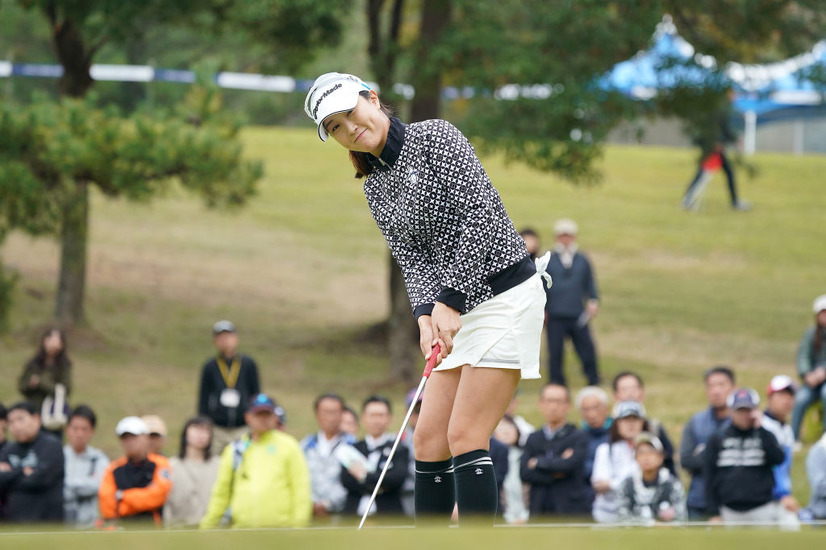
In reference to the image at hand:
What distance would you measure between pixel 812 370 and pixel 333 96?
8896 millimetres

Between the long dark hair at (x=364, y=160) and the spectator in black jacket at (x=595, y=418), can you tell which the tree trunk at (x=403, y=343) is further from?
the long dark hair at (x=364, y=160)

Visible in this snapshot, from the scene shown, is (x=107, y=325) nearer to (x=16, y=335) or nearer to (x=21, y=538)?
(x=16, y=335)

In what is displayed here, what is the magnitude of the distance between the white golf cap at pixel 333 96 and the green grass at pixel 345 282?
23.9 ft

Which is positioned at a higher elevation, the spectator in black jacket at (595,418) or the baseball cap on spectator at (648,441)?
the spectator in black jacket at (595,418)

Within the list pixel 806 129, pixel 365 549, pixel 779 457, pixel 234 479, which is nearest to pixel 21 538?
pixel 365 549

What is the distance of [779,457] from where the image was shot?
8.80m

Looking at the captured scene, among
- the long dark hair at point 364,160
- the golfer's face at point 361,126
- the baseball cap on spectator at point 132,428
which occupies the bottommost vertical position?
the baseball cap on spectator at point 132,428

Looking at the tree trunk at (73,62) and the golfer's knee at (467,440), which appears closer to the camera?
the golfer's knee at (467,440)

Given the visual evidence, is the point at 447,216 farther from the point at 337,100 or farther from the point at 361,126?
the point at 337,100

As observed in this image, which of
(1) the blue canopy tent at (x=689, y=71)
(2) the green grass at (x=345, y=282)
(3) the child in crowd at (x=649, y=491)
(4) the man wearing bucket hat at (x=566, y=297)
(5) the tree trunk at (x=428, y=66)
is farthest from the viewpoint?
(2) the green grass at (x=345, y=282)

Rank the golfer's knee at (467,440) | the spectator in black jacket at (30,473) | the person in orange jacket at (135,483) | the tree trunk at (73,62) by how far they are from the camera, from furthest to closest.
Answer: the tree trunk at (73,62), the spectator in black jacket at (30,473), the person in orange jacket at (135,483), the golfer's knee at (467,440)

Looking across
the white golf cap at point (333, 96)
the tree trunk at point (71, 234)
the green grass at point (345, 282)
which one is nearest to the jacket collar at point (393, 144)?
the white golf cap at point (333, 96)

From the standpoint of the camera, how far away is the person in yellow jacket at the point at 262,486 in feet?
29.0

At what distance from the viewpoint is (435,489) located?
191 inches
